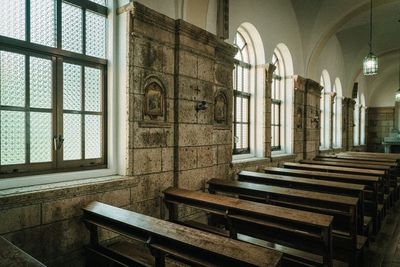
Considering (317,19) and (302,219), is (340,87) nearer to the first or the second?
(317,19)

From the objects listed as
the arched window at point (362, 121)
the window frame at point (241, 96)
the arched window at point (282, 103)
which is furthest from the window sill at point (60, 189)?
the arched window at point (362, 121)

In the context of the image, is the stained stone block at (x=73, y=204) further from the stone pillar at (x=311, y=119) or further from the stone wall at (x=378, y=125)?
the stone wall at (x=378, y=125)

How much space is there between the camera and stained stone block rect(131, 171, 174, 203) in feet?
11.5

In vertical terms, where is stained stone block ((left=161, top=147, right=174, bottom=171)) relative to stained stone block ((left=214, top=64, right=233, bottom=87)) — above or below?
below

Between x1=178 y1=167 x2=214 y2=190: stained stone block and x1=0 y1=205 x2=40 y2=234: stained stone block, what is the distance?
6.10 ft

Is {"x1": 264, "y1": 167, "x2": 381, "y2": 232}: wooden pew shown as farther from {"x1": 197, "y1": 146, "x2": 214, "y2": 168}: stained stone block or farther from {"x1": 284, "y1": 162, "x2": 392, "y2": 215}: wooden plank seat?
{"x1": 197, "y1": 146, "x2": 214, "y2": 168}: stained stone block

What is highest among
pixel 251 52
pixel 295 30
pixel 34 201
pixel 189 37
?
pixel 295 30

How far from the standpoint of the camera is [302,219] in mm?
2529

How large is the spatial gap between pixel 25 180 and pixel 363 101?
1750cm

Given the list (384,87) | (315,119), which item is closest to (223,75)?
(315,119)

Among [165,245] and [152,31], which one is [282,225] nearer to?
[165,245]

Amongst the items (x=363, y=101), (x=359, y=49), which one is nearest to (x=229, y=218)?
(x=359, y=49)

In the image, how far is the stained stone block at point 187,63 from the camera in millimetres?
4016

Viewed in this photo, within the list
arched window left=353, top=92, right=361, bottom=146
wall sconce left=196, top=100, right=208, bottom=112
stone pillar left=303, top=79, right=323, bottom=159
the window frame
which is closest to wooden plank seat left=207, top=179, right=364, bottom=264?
wall sconce left=196, top=100, right=208, bottom=112
